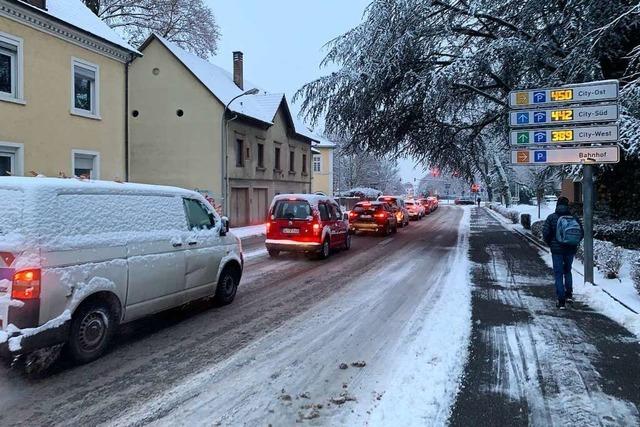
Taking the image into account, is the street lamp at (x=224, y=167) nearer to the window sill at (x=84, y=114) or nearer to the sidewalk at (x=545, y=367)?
the window sill at (x=84, y=114)

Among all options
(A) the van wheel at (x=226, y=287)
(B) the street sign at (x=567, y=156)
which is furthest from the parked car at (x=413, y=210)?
(A) the van wheel at (x=226, y=287)

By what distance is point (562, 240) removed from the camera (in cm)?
770

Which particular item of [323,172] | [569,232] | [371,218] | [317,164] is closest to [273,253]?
[371,218]

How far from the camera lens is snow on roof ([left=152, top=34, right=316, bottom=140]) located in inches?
1040

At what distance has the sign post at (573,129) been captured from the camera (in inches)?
372

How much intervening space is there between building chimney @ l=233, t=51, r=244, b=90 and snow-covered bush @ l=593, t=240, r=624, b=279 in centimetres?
2667

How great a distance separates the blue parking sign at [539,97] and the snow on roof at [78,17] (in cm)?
1402

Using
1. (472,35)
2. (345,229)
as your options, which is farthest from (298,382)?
(472,35)

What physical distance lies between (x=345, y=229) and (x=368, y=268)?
3840 mm

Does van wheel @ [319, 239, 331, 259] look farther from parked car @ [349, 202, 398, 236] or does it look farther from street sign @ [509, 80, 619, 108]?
parked car @ [349, 202, 398, 236]

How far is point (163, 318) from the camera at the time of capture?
282 inches

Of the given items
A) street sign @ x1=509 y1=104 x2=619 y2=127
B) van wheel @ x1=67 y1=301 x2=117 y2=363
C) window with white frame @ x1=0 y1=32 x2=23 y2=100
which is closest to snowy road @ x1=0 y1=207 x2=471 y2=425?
van wheel @ x1=67 y1=301 x2=117 y2=363

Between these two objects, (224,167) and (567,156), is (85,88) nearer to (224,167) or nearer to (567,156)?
(224,167)

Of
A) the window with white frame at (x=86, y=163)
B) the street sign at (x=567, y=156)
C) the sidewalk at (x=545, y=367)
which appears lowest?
the sidewalk at (x=545, y=367)
